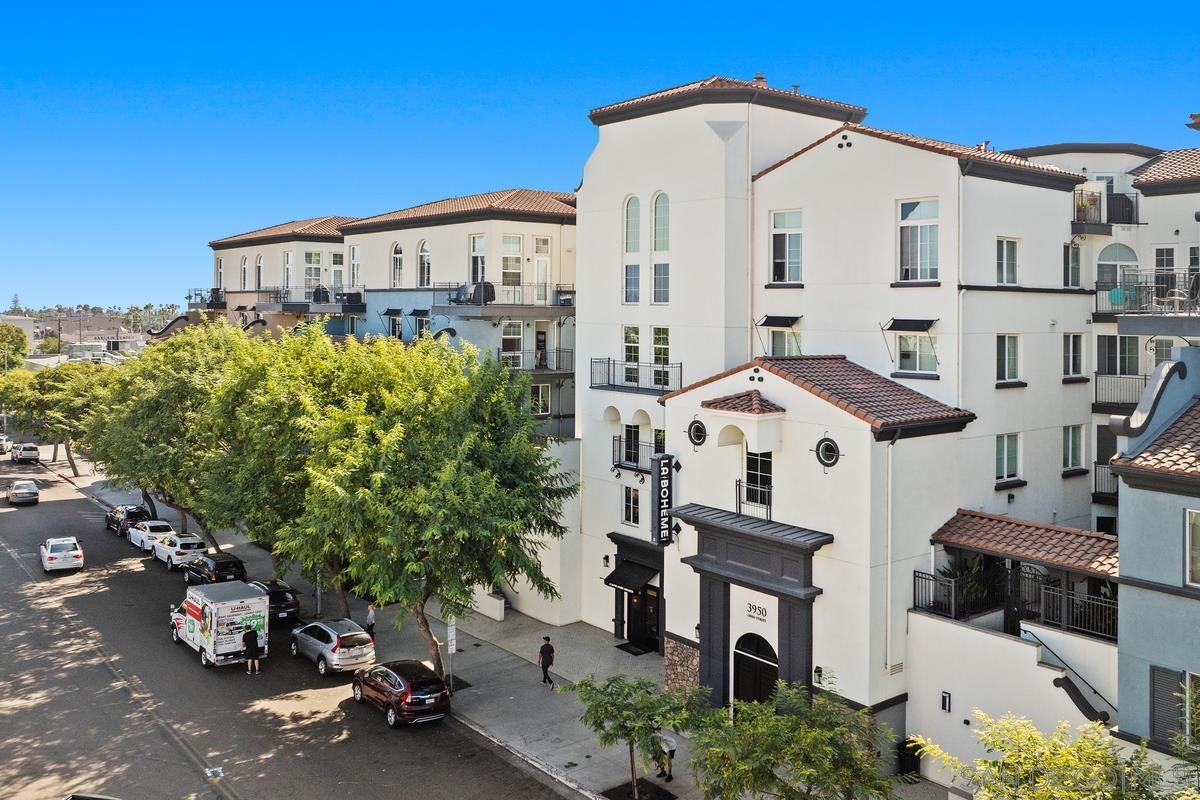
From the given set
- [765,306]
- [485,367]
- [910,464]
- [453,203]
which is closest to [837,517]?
[910,464]

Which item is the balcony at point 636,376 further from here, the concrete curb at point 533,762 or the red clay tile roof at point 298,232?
the red clay tile roof at point 298,232

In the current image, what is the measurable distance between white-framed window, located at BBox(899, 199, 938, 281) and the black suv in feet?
86.7

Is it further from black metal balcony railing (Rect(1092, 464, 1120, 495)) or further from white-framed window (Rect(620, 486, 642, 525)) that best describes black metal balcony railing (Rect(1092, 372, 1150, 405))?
white-framed window (Rect(620, 486, 642, 525))

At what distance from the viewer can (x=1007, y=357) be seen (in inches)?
958

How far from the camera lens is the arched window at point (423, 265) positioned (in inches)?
1662

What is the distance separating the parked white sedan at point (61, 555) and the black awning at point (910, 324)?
33.5 meters

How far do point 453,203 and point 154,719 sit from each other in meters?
25.7

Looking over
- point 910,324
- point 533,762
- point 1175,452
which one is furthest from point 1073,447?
point 533,762

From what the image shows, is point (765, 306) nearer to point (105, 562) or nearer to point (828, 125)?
point (828, 125)

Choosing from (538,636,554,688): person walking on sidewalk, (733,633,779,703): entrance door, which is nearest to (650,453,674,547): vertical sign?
(733,633,779,703): entrance door

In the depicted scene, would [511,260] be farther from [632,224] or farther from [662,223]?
[662,223]

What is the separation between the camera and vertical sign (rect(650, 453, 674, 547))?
24.7 metres

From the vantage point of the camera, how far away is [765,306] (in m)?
27.6

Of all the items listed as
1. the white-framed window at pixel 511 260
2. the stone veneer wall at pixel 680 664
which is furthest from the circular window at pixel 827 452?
the white-framed window at pixel 511 260
